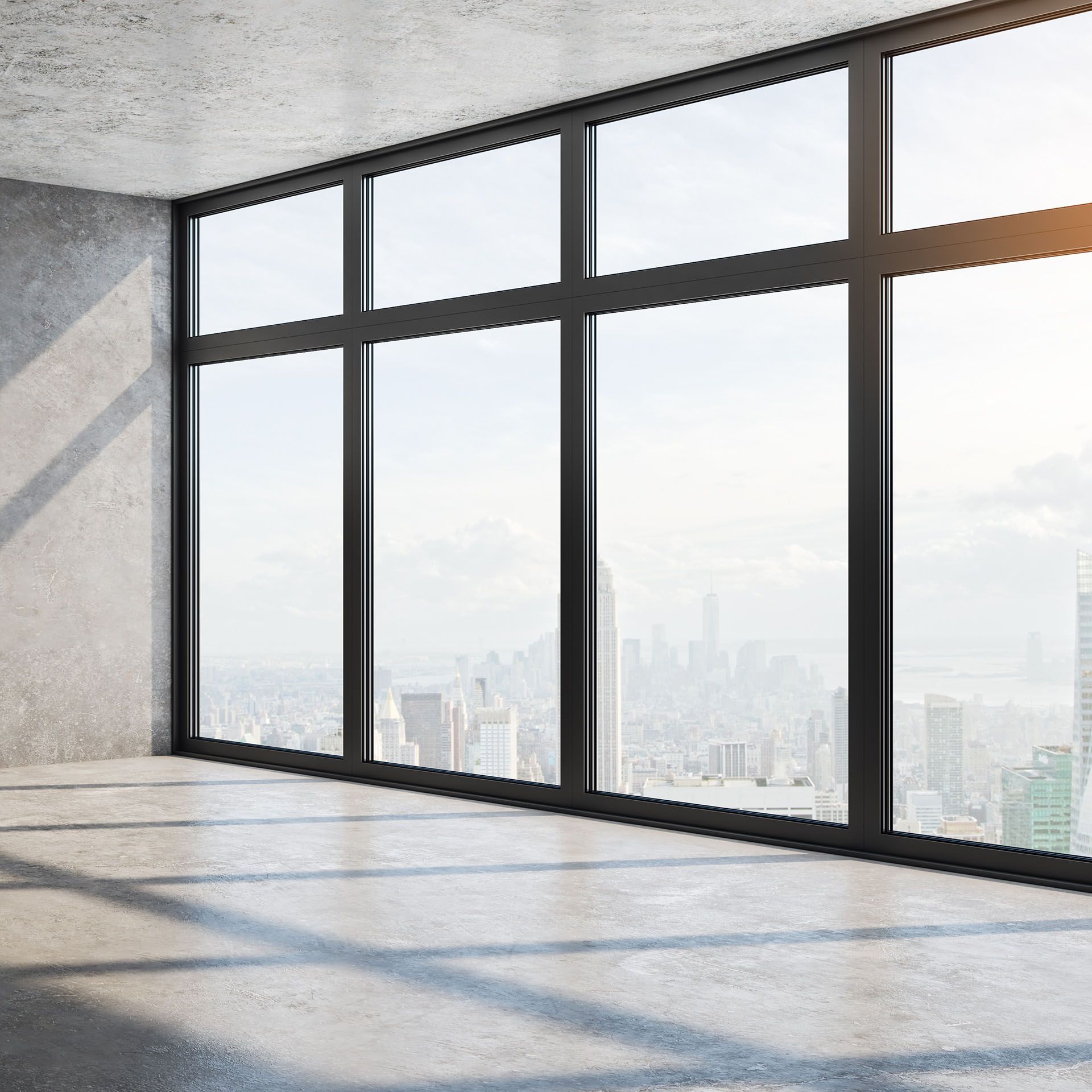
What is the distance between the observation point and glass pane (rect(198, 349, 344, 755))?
7.37 m

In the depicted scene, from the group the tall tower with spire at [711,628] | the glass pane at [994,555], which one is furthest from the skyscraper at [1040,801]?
the tall tower with spire at [711,628]

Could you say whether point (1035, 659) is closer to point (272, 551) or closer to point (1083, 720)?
point (1083, 720)

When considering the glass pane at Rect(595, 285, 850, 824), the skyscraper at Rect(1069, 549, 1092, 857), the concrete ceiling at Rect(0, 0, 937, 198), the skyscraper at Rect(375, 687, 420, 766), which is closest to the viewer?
the skyscraper at Rect(1069, 549, 1092, 857)

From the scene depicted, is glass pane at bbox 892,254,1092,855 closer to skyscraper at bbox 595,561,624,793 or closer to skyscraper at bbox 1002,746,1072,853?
skyscraper at bbox 1002,746,1072,853

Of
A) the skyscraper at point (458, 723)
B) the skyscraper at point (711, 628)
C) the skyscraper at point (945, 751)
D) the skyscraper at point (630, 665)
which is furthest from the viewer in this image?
the skyscraper at point (458, 723)

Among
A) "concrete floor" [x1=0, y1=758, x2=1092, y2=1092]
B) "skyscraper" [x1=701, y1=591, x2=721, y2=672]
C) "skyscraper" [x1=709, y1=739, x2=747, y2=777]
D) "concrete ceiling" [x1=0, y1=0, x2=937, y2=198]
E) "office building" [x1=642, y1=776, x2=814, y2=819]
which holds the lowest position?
"concrete floor" [x1=0, y1=758, x2=1092, y2=1092]

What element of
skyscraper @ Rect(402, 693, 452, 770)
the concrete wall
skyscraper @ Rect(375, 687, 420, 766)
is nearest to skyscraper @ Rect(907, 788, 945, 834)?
skyscraper @ Rect(402, 693, 452, 770)

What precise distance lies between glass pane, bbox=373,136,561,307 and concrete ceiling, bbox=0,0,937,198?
9.9 inches

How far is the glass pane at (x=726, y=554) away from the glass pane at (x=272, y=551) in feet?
6.28

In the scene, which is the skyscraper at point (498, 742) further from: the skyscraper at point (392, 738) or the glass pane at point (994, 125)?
the glass pane at point (994, 125)

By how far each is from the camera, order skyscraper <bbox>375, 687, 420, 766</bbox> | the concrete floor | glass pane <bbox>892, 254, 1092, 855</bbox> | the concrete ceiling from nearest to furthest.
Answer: the concrete floor → glass pane <bbox>892, 254, 1092, 855</bbox> → the concrete ceiling → skyscraper <bbox>375, 687, 420, 766</bbox>

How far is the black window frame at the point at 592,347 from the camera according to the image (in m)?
5.09

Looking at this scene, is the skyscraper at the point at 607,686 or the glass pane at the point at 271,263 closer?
the skyscraper at the point at 607,686

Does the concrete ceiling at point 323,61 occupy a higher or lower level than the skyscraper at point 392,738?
higher
